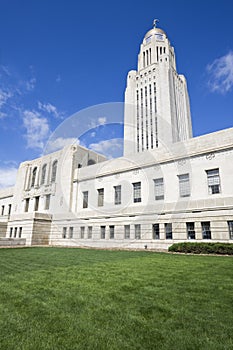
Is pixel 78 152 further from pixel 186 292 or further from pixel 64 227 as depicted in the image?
pixel 186 292

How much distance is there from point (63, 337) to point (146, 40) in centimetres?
10524

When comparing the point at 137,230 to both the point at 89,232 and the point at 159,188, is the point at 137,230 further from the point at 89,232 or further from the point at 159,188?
the point at 89,232

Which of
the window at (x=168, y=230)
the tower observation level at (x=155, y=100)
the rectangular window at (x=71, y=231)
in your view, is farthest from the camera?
the tower observation level at (x=155, y=100)

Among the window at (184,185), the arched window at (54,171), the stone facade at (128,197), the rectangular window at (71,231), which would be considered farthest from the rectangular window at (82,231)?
the window at (184,185)

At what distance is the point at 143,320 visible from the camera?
407 cm

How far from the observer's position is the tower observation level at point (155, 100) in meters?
74.5

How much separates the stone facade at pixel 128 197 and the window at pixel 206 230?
87 mm

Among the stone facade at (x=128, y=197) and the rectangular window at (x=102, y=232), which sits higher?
the stone facade at (x=128, y=197)

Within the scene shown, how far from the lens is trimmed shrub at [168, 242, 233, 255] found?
1634 centimetres

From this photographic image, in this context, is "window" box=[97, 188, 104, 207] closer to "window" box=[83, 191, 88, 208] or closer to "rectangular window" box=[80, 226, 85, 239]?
"window" box=[83, 191, 88, 208]

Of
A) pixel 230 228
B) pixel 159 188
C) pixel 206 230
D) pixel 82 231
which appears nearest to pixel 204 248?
pixel 206 230

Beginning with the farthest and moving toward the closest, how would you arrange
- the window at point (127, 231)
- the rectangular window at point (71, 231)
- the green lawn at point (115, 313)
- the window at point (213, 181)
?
1. the rectangular window at point (71, 231)
2. the window at point (127, 231)
3. the window at point (213, 181)
4. the green lawn at point (115, 313)

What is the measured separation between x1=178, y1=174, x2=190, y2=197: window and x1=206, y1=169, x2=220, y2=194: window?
204 centimetres

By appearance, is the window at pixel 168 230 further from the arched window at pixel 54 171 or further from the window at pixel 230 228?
the arched window at pixel 54 171
